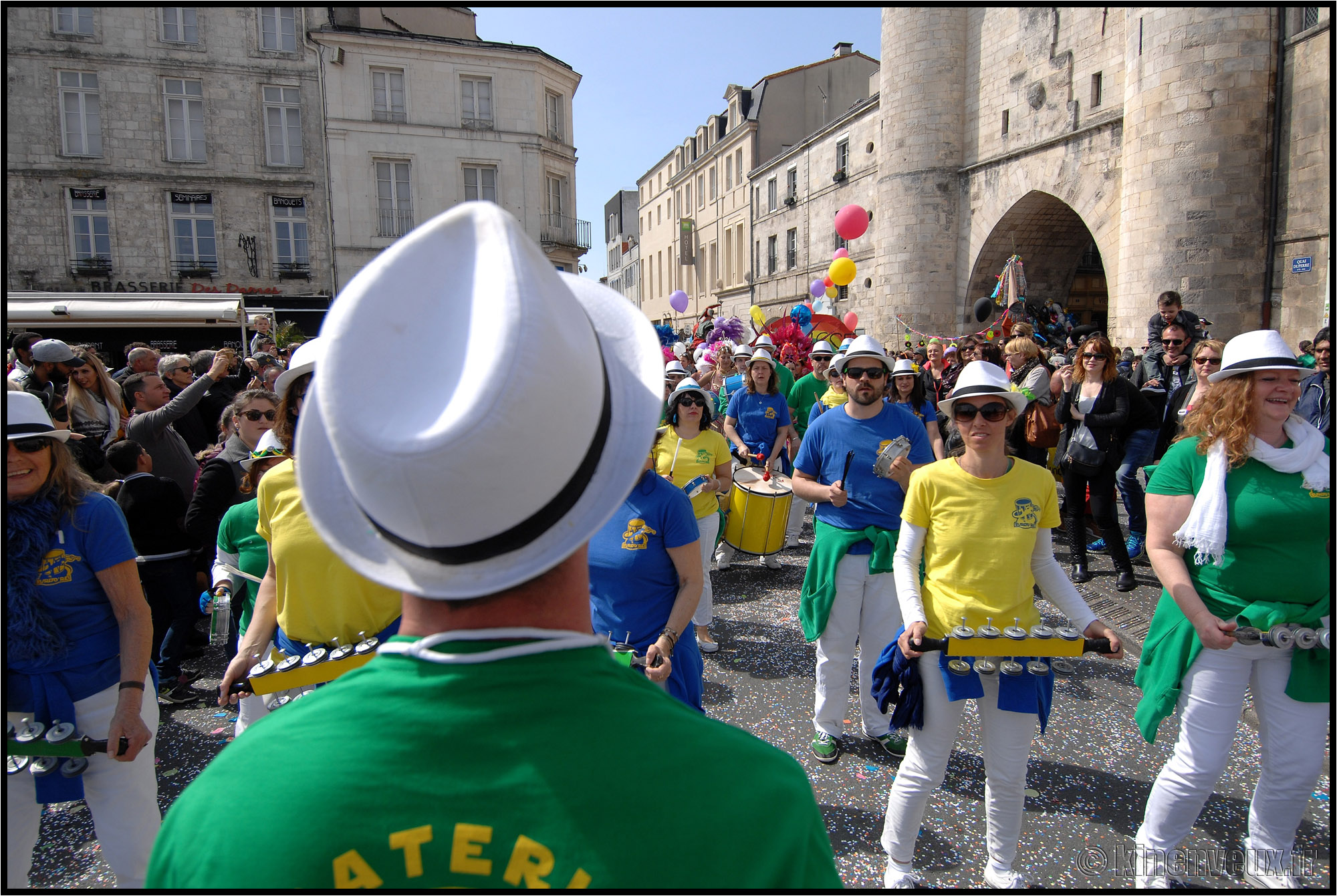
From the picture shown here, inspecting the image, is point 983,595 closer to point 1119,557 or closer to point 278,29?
point 1119,557

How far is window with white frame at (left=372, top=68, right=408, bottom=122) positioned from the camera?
23.6 m

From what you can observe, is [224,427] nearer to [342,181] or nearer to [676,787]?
[676,787]

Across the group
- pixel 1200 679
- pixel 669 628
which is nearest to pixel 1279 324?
pixel 1200 679

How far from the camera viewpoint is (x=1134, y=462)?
5918mm

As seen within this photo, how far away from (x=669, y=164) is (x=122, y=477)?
5225 centimetres

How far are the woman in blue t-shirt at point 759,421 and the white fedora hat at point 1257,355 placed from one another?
Answer: 412 centimetres

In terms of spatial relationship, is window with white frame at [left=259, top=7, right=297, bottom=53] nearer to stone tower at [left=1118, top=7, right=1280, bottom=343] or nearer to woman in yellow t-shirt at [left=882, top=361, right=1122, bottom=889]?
stone tower at [left=1118, top=7, right=1280, bottom=343]

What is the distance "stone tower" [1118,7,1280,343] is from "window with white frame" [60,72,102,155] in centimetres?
2760

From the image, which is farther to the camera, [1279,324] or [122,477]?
[1279,324]

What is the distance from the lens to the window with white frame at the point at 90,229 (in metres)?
21.2

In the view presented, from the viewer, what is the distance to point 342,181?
76.0 feet

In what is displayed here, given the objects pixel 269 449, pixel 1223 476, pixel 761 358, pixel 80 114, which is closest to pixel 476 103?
pixel 80 114

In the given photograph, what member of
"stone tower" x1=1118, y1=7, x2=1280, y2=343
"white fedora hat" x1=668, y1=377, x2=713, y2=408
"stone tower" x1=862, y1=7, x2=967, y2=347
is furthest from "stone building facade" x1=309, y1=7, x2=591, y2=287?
"white fedora hat" x1=668, y1=377, x2=713, y2=408

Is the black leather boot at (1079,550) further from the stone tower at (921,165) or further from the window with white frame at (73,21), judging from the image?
the window with white frame at (73,21)
